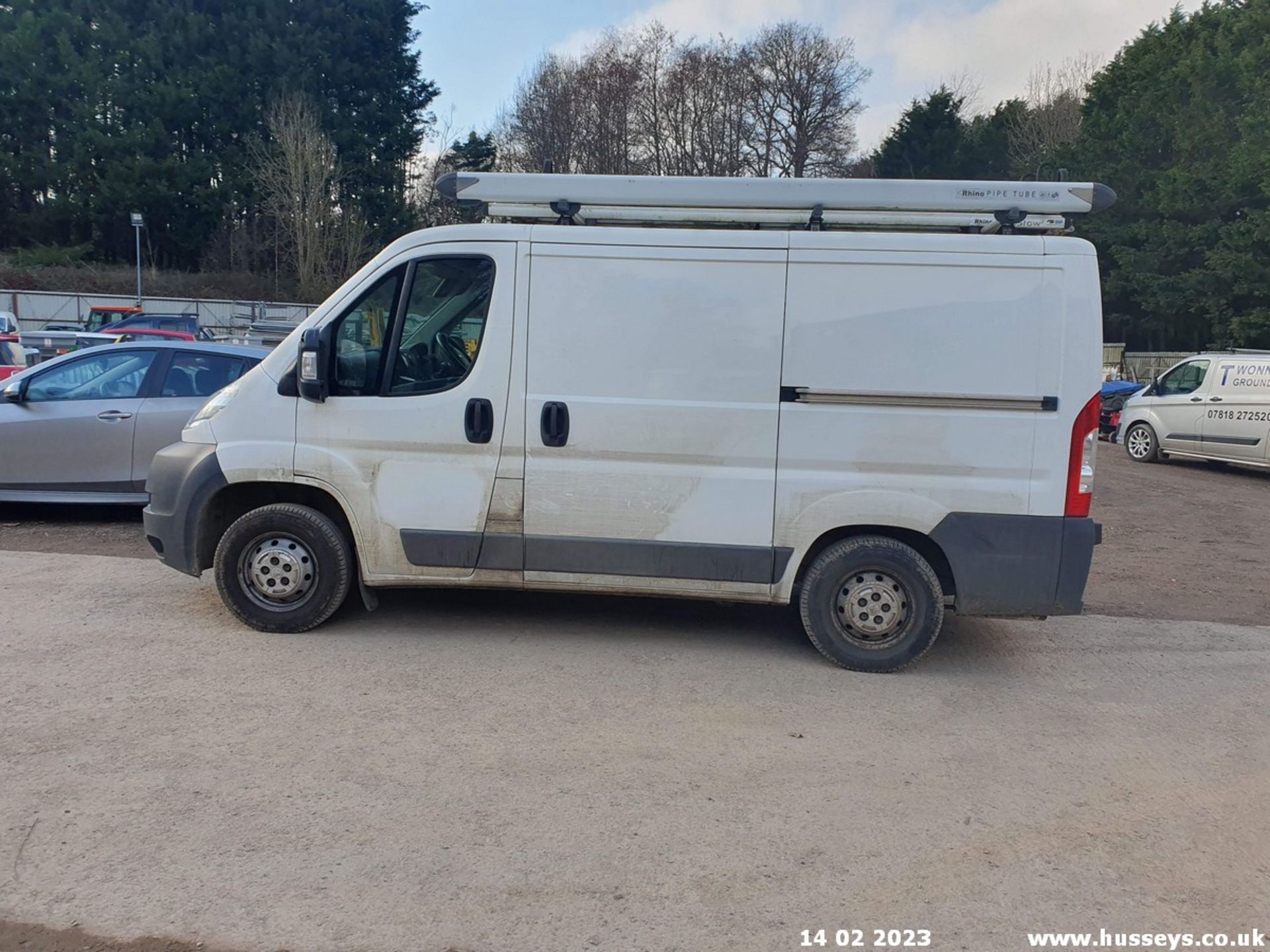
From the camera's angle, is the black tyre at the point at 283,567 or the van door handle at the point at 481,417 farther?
the black tyre at the point at 283,567

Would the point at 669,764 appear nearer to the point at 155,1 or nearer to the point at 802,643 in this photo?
the point at 802,643

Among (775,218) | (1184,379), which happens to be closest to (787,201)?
(775,218)

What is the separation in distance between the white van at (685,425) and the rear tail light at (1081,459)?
1 centimetres

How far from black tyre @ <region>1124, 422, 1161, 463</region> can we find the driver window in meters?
15.6

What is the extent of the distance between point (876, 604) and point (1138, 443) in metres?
14.1

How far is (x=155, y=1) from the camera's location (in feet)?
154

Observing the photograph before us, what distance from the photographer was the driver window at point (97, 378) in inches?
340

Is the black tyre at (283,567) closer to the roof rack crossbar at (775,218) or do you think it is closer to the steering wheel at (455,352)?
the steering wheel at (455,352)

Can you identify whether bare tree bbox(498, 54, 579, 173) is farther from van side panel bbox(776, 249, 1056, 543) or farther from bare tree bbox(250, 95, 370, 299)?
van side panel bbox(776, 249, 1056, 543)

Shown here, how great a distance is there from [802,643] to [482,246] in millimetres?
3062

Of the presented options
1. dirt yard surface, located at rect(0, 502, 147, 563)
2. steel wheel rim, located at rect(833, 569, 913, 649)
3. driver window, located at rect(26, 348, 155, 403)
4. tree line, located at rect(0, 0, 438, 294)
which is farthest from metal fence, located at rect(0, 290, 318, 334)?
steel wheel rim, located at rect(833, 569, 913, 649)

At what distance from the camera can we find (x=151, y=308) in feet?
133

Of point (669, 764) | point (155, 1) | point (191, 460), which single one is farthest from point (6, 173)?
point (669, 764)

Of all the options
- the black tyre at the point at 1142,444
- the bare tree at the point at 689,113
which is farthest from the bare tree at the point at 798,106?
the black tyre at the point at 1142,444
